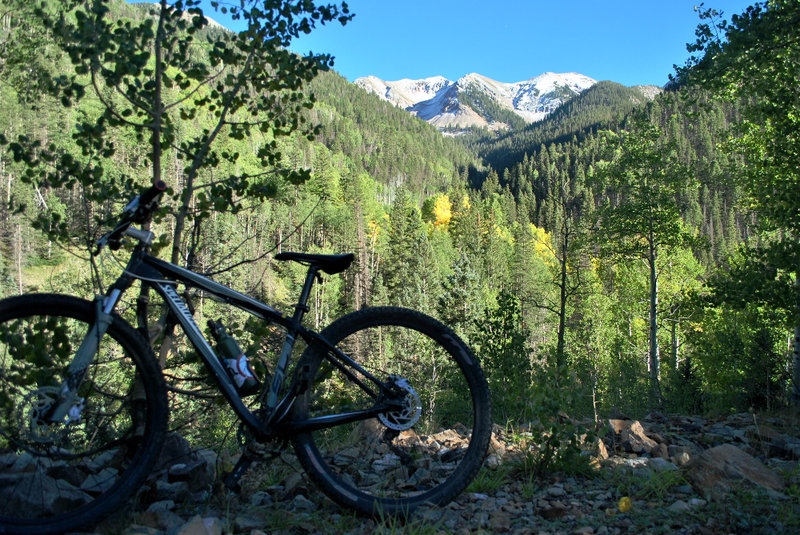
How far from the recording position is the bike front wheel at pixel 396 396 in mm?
2539

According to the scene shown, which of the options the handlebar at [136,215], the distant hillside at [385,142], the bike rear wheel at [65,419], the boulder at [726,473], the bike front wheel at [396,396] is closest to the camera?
the bike rear wheel at [65,419]

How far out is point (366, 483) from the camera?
2990 mm

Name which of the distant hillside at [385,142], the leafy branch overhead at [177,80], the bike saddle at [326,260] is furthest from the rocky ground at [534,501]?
the distant hillside at [385,142]

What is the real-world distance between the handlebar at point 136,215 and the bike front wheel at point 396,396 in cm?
108

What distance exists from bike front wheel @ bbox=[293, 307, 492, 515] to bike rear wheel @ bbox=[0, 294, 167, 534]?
0.78 metres

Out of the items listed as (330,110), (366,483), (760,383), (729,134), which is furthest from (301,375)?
(330,110)

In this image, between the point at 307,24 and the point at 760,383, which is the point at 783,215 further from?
the point at 307,24

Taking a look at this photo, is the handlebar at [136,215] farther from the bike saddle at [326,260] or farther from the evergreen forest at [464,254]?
the bike saddle at [326,260]

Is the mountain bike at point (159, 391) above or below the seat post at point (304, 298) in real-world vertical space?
below

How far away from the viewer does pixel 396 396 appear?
108 inches

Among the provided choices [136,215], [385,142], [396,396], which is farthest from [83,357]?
[385,142]

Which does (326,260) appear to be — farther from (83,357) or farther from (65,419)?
(65,419)

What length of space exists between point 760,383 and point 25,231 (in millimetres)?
53400

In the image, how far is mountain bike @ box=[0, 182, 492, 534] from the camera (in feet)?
7.39
